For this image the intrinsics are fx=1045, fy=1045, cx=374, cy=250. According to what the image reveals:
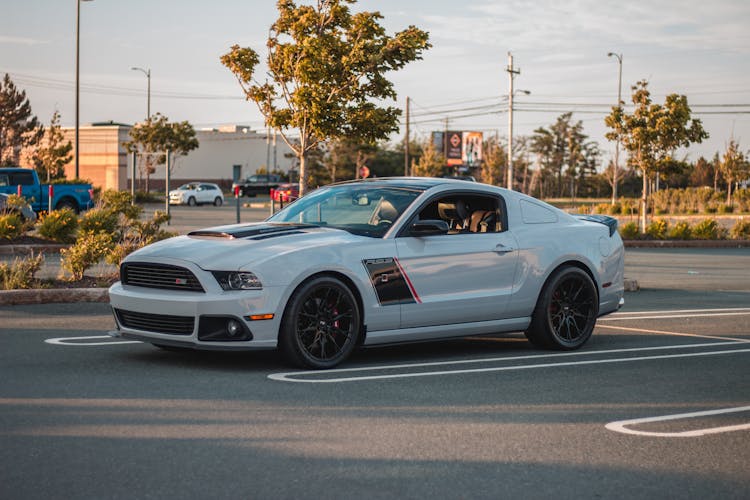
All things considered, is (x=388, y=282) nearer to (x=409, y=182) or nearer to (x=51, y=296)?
(x=409, y=182)

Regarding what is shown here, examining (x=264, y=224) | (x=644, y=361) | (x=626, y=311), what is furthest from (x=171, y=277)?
(x=626, y=311)

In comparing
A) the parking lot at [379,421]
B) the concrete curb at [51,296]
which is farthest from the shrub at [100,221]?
the parking lot at [379,421]

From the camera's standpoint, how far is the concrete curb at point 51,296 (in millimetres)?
12281

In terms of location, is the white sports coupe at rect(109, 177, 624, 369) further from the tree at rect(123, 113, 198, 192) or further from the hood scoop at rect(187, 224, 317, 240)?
the tree at rect(123, 113, 198, 192)

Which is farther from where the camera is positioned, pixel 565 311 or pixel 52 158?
pixel 52 158

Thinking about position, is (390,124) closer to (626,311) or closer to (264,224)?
(626,311)

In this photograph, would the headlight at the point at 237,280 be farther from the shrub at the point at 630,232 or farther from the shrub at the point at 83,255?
the shrub at the point at 630,232

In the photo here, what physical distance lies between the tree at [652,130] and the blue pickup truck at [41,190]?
18.0 metres

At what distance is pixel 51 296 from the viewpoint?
12.5 m

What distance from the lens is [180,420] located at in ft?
20.8

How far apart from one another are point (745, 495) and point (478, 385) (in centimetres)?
301

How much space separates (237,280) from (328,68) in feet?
46.0

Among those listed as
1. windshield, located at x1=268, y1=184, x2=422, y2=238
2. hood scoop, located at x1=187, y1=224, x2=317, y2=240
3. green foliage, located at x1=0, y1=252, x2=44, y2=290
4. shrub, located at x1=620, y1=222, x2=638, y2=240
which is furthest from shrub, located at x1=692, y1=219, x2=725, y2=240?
hood scoop, located at x1=187, y1=224, x2=317, y2=240

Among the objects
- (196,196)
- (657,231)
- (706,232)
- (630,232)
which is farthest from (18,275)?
(196,196)
